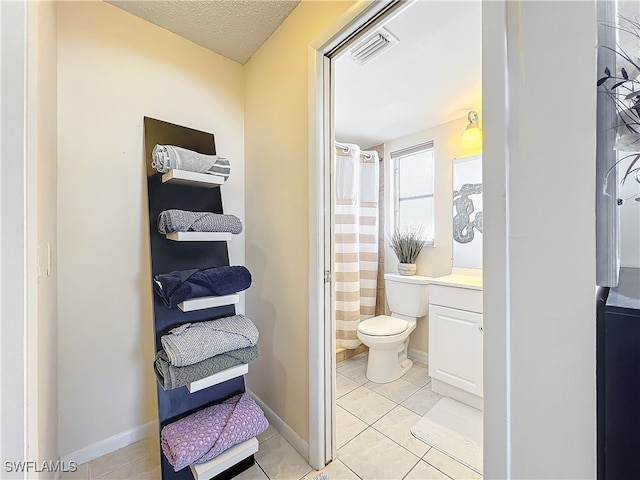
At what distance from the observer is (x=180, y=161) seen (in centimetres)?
134

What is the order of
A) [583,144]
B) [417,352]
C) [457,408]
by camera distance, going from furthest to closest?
[417,352] < [457,408] < [583,144]

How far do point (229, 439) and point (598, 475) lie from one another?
124 centimetres

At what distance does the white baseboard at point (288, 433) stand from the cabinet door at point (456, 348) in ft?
3.72

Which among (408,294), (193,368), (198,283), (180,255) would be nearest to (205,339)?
(193,368)

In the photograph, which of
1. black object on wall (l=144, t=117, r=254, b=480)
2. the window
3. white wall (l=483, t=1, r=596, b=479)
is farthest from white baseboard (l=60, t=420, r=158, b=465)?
the window

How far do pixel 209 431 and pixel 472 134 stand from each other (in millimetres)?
2574

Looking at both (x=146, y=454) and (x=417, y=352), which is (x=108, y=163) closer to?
(x=146, y=454)

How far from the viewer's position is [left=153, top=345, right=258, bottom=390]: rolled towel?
113 cm

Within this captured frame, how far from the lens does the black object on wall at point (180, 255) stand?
1.27m

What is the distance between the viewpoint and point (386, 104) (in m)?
2.14

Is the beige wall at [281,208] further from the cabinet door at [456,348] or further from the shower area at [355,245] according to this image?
the cabinet door at [456,348]

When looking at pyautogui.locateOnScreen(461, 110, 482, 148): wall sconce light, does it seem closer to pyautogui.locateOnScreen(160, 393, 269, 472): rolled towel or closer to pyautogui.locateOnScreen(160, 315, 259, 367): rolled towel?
pyautogui.locateOnScreen(160, 315, 259, 367): rolled towel

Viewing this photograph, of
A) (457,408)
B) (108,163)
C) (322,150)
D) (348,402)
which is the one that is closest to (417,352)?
(457,408)

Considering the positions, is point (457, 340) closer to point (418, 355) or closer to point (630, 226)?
point (418, 355)
